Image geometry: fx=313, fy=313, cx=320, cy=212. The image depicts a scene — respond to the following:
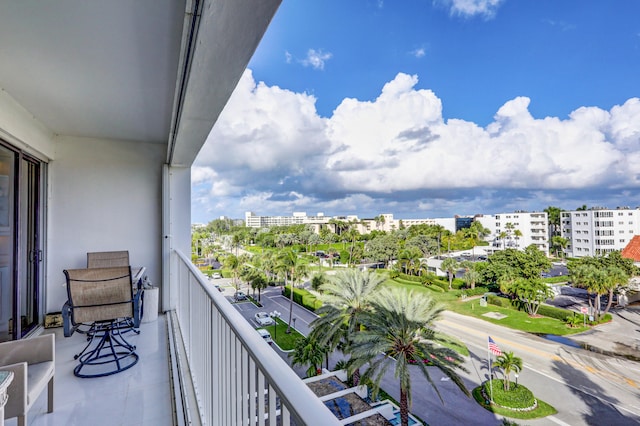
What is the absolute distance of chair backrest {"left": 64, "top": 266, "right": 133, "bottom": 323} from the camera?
7.68 feet

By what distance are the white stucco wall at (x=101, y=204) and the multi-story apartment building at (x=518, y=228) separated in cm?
2593

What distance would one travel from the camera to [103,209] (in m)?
3.87

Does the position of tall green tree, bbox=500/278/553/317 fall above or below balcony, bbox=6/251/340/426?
below

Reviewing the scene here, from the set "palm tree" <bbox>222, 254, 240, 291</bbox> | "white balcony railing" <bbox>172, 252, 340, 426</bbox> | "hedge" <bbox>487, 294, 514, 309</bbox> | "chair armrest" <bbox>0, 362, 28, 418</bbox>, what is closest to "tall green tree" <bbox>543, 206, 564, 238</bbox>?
"hedge" <bbox>487, 294, 514, 309</bbox>

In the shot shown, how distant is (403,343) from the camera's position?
884 centimetres

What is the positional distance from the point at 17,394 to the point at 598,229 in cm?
2513

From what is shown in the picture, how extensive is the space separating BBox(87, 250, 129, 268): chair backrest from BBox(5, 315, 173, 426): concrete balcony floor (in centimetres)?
103

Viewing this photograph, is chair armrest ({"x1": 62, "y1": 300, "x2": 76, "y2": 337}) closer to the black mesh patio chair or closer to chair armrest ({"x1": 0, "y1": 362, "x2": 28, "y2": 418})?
the black mesh patio chair

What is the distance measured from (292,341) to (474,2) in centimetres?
2702

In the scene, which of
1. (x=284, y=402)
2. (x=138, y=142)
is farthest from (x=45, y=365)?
(x=138, y=142)

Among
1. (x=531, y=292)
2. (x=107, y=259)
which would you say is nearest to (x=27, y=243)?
(x=107, y=259)

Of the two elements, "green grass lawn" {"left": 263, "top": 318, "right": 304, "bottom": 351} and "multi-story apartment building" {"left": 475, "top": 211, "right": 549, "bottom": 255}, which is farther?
"multi-story apartment building" {"left": 475, "top": 211, "right": 549, "bottom": 255}

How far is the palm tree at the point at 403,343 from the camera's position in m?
8.62

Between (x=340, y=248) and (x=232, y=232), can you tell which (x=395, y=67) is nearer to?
(x=340, y=248)
